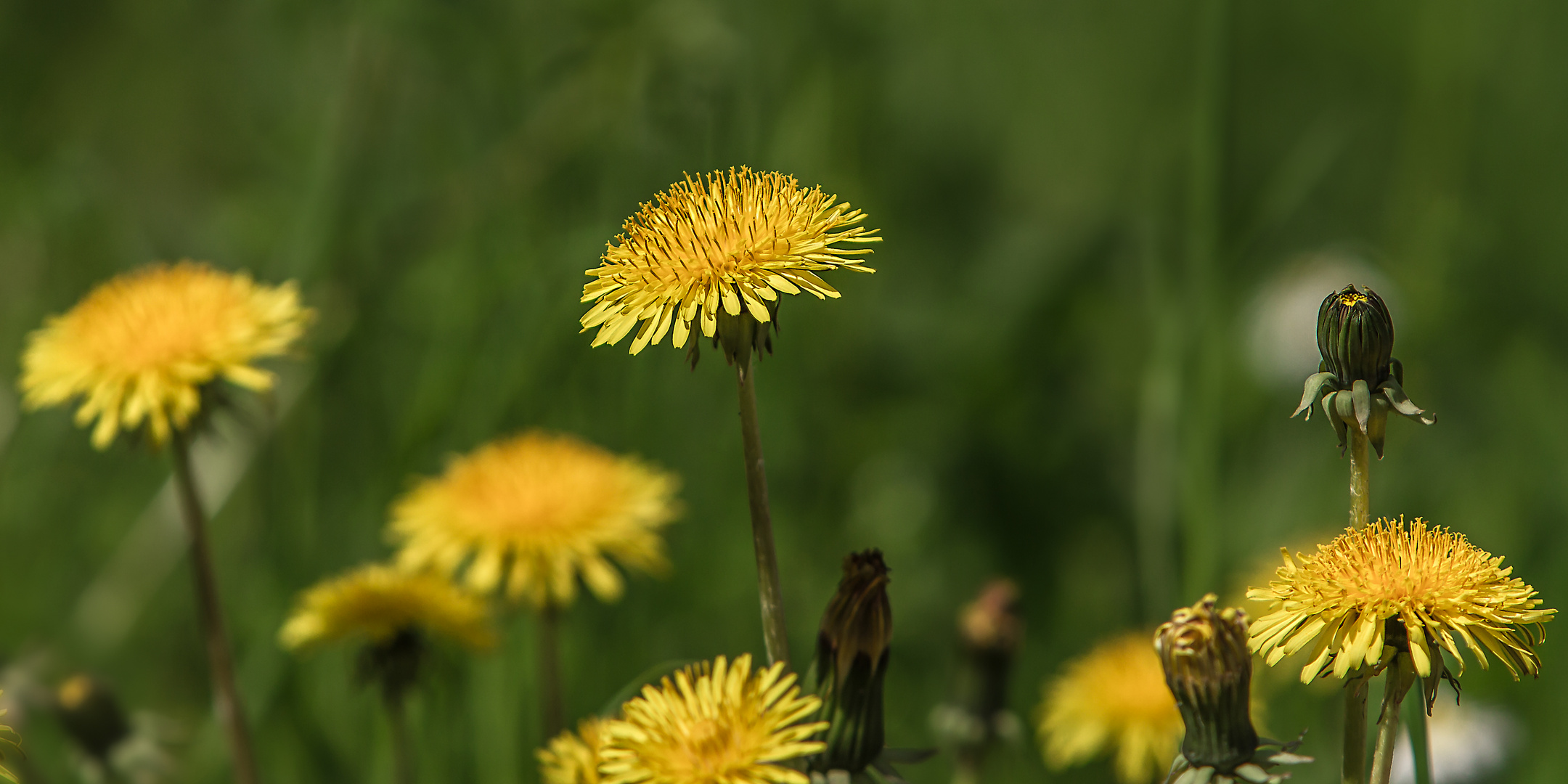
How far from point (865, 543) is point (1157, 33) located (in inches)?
137

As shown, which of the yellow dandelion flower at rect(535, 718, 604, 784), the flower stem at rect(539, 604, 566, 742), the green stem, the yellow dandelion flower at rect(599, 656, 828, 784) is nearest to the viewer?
the yellow dandelion flower at rect(599, 656, 828, 784)

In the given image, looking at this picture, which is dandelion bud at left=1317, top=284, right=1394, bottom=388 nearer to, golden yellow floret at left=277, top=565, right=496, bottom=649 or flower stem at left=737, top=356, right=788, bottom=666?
flower stem at left=737, top=356, right=788, bottom=666

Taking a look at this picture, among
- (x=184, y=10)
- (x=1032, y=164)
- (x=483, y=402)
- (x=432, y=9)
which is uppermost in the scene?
(x=184, y=10)

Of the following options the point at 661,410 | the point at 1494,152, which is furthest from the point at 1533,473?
the point at 661,410

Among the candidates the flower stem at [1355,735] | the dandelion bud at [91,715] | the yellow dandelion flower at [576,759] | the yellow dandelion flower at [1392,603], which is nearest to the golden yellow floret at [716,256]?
the yellow dandelion flower at [576,759]

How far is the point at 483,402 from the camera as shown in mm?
3211

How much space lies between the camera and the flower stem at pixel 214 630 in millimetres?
2121

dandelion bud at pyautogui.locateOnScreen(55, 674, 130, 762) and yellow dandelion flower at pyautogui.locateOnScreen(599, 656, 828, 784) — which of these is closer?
yellow dandelion flower at pyautogui.locateOnScreen(599, 656, 828, 784)

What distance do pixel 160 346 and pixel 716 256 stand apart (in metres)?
1.12

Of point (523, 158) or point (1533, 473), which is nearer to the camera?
point (1533, 473)

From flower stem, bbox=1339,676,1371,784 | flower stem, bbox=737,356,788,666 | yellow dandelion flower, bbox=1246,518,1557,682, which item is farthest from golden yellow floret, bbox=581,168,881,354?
flower stem, bbox=1339,676,1371,784

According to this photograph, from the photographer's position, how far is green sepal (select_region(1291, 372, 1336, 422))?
1419 mm

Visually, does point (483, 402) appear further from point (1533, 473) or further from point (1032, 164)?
point (1032, 164)

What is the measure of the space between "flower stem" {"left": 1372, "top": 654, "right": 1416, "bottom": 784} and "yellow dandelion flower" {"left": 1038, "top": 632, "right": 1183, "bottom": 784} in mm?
1116
